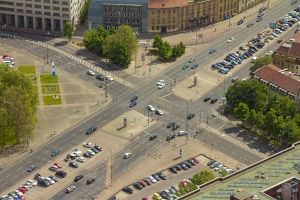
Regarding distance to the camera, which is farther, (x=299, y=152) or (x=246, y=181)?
(x=299, y=152)

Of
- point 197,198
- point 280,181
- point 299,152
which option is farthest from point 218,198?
point 299,152

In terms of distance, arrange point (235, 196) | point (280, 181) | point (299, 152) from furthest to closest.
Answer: point (299, 152)
point (280, 181)
point (235, 196)

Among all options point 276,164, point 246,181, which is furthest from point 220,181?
point 276,164

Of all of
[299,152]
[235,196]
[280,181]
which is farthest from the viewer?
[299,152]

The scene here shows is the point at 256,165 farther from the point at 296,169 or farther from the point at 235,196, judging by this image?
the point at 235,196

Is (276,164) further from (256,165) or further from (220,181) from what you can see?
(220,181)

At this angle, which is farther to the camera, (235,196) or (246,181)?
(246,181)
